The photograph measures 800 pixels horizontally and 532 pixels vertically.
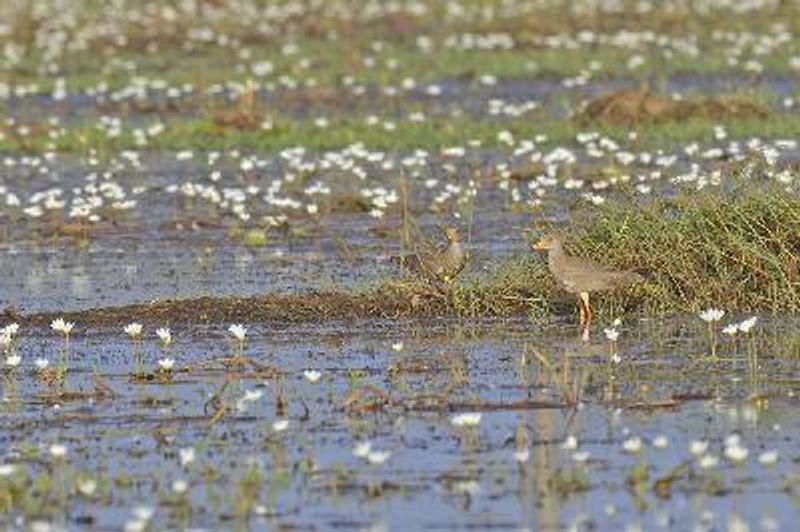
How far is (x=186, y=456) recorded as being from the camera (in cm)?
947

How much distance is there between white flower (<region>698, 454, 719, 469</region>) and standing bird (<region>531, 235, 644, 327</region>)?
335cm

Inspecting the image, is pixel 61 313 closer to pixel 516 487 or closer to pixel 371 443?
pixel 371 443

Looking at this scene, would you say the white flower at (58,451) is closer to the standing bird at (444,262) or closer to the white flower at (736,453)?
the white flower at (736,453)

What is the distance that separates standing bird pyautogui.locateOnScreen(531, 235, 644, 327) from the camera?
12.8 metres

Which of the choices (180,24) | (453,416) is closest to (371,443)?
(453,416)

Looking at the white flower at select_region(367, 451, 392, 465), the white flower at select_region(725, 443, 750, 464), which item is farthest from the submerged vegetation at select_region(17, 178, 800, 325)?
the white flower at select_region(367, 451, 392, 465)

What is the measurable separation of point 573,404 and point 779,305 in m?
2.98

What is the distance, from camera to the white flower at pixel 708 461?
9.10m

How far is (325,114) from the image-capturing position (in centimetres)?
2444

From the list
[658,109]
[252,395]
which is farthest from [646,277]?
[658,109]

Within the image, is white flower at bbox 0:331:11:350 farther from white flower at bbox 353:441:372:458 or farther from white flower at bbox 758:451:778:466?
white flower at bbox 758:451:778:466

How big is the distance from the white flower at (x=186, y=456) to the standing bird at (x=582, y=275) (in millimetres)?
3517

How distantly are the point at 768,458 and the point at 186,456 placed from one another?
2336 millimetres

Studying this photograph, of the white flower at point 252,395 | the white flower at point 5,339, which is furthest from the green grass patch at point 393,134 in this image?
the white flower at point 252,395
